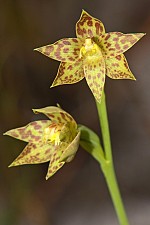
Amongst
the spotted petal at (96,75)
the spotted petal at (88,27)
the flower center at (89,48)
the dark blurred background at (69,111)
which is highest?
the spotted petal at (88,27)

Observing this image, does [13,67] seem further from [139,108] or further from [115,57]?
[115,57]

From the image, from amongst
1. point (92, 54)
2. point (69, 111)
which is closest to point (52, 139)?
point (92, 54)

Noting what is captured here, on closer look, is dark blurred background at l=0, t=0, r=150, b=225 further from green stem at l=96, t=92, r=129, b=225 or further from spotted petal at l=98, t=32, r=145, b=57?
spotted petal at l=98, t=32, r=145, b=57

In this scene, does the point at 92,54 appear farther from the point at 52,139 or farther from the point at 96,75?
the point at 52,139

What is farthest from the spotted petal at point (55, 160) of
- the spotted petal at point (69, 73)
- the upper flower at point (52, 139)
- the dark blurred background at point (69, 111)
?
the dark blurred background at point (69, 111)

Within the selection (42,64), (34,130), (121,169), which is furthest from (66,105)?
(34,130)

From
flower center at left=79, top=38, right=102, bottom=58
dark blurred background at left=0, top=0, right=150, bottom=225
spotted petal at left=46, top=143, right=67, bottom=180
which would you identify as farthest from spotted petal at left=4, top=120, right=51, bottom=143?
dark blurred background at left=0, top=0, right=150, bottom=225

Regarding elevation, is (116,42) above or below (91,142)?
above

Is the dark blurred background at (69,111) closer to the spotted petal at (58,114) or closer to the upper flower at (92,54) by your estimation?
the spotted petal at (58,114)

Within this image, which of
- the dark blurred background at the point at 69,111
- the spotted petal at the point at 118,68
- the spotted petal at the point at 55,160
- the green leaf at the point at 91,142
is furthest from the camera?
the dark blurred background at the point at 69,111
